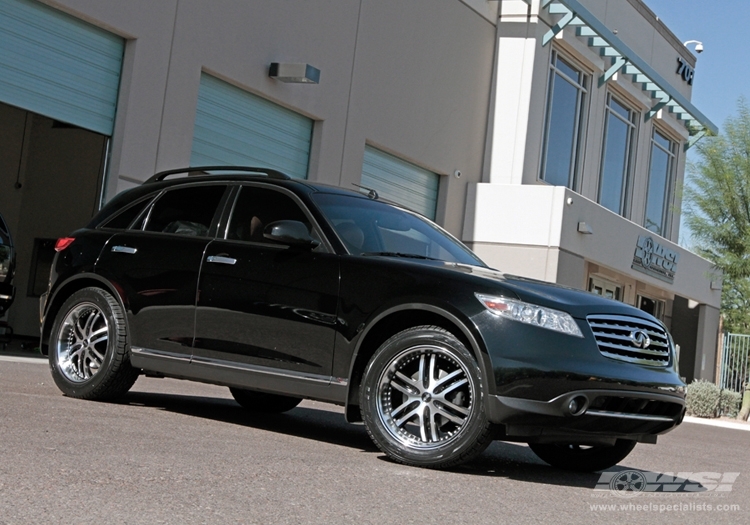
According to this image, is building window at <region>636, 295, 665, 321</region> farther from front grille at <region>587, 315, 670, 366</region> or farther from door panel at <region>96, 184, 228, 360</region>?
front grille at <region>587, 315, 670, 366</region>

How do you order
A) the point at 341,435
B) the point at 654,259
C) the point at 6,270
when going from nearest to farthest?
1. the point at 341,435
2. the point at 6,270
3. the point at 654,259

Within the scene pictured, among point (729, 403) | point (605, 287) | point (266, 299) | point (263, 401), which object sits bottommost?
point (729, 403)

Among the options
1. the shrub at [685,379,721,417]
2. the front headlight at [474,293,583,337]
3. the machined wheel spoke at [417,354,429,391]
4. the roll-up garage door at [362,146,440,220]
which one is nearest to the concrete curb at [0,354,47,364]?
the machined wheel spoke at [417,354,429,391]

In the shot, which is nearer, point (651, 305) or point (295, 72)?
point (295, 72)

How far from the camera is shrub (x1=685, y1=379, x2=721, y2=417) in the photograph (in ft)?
73.8

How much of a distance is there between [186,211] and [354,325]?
2013mm

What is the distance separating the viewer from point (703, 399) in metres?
22.5

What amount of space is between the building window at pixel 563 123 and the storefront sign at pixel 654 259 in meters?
2.50

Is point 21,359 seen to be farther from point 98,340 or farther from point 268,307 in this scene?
point 268,307

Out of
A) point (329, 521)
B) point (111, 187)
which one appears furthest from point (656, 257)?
point (329, 521)

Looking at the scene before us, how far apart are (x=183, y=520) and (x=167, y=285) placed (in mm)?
3600

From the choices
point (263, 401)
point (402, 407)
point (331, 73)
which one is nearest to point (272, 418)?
point (263, 401)

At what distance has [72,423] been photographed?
6.39 meters

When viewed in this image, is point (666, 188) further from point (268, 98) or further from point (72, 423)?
point (72, 423)
